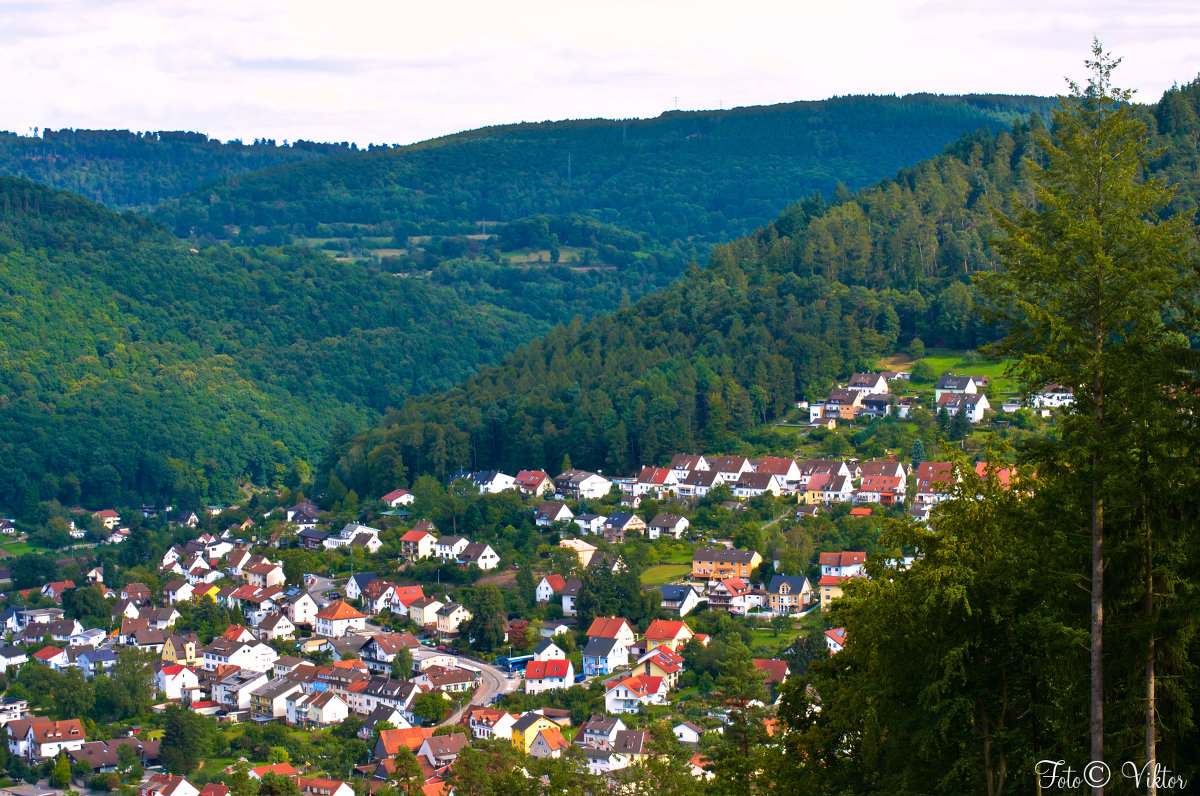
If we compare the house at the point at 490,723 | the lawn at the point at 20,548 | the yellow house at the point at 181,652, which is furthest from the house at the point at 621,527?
the lawn at the point at 20,548

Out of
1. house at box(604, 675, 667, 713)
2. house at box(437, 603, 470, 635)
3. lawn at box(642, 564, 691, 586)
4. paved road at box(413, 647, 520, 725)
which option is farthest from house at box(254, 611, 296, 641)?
house at box(604, 675, 667, 713)

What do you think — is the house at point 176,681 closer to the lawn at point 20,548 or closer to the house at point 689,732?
the house at point 689,732

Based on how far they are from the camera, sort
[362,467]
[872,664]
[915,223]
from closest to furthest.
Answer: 1. [872,664]
2. [362,467]
3. [915,223]

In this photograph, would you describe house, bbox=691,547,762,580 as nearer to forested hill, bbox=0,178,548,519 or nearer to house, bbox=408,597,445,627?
house, bbox=408,597,445,627

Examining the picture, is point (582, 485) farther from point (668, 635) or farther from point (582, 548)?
point (668, 635)

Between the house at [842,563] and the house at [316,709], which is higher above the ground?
the house at [842,563]

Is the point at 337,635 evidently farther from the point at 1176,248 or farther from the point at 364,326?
the point at 364,326

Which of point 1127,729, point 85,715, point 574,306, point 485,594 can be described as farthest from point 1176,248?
point 574,306
